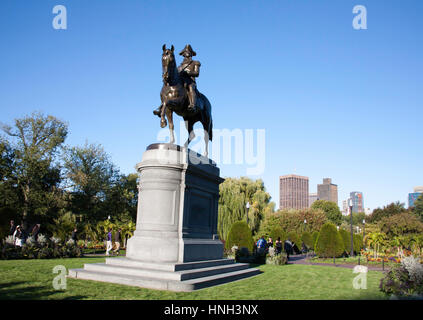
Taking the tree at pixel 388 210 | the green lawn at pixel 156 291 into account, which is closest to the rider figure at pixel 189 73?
the green lawn at pixel 156 291

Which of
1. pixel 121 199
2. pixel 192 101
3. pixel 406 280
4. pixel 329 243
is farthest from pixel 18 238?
pixel 121 199

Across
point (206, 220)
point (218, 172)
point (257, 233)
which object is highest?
point (218, 172)

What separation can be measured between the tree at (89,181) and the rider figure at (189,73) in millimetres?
31960

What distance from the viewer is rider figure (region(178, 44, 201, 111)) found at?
12188 millimetres

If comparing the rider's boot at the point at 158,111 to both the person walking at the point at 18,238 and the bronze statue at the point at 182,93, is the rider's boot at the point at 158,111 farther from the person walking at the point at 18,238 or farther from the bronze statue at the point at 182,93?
the person walking at the point at 18,238

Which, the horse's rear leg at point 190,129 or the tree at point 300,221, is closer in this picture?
the horse's rear leg at point 190,129

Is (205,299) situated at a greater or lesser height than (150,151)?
lesser

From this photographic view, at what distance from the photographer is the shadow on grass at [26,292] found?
6727mm

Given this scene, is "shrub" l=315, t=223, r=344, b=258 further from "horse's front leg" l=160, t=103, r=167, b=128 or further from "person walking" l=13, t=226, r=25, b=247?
"person walking" l=13, t=226, r=25, b=247

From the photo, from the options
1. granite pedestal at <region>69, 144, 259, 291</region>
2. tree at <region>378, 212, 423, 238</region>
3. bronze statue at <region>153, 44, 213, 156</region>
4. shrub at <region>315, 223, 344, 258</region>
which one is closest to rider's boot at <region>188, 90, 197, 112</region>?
bronze statue at <region>153, 44, 213, 156</region>
